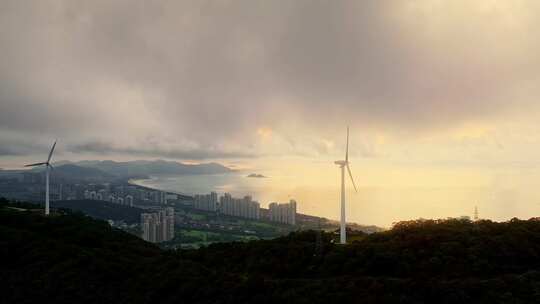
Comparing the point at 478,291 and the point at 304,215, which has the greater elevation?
the point at 478,291

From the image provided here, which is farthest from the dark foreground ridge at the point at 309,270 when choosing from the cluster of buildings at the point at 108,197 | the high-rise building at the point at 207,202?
the cluster of buildings at the point at 108,197

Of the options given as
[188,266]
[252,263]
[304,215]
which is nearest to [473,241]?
[252,263]

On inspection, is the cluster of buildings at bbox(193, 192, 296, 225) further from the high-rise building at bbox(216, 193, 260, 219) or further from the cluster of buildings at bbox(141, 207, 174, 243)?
the cluster of buildings at bbox(141, 207, 174, 243)

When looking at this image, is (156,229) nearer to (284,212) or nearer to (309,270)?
(284,212)

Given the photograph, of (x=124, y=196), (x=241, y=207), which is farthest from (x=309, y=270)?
(x=124, y=196)

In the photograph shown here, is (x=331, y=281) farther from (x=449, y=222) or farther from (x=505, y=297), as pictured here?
(x=449, y=222)
